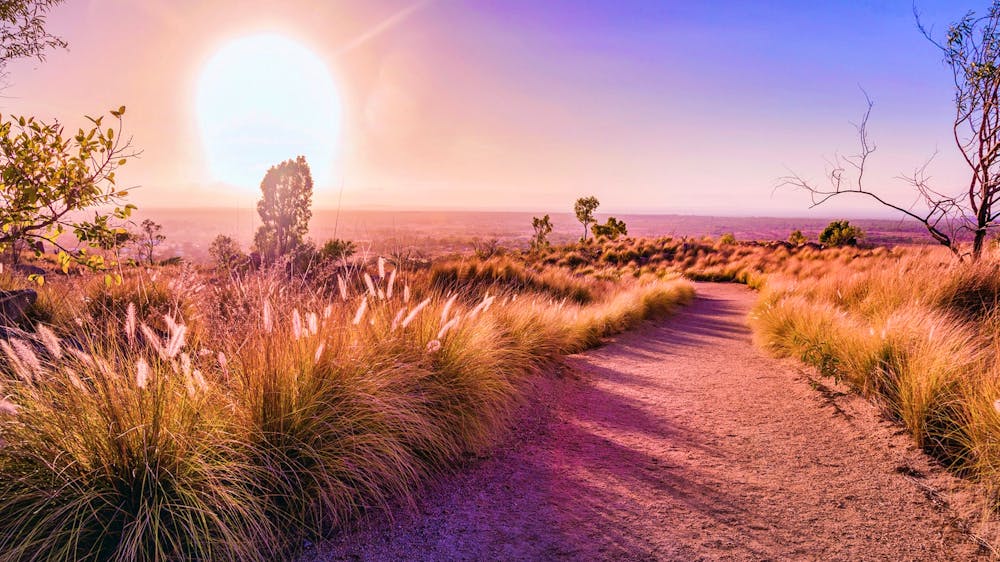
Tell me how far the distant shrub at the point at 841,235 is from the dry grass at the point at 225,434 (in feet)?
126

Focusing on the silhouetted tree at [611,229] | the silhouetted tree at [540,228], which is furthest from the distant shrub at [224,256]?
the silhouetted tree at [611,229]

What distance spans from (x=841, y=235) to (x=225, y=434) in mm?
41806

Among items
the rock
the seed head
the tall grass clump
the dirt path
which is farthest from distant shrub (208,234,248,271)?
the tall grass clump

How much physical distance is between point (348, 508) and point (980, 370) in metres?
5.29

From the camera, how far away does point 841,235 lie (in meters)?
35.4

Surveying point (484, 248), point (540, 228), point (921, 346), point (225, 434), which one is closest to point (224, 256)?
point (225, 434)

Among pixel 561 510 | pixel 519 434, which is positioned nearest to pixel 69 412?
pixel 561 510

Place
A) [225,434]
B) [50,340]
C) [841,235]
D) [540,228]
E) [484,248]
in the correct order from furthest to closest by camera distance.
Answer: [540,228]
[841,235]
[484,248]
[225,434]
[50,340]

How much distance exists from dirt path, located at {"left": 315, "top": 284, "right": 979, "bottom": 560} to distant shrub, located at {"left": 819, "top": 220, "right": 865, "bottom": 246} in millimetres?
34943

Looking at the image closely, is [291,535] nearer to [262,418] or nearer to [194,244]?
[262,418]

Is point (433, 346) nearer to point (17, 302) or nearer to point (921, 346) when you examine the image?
point (921, 346)

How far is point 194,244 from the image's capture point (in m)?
4.91

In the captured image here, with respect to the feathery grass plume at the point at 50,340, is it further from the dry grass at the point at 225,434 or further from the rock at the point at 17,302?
the rock at the point at 17,302

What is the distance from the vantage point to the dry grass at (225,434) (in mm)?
2533
